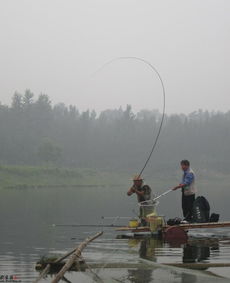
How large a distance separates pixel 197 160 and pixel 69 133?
118ft

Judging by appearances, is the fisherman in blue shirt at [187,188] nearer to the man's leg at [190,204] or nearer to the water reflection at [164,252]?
the man's leg at [190,204]

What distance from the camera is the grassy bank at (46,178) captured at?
8831 centimetres

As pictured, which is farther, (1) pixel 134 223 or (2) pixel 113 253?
(1) pixel 134 223

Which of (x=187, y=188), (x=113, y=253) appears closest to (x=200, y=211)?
(x=187, y=188)

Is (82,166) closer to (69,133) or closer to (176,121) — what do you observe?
(69,133)

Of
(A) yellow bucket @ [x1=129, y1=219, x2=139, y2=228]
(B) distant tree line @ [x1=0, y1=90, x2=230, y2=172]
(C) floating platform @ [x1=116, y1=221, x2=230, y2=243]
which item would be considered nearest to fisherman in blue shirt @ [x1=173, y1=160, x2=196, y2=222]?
(C) floating platform @ [x1=116, y1=221, x2=230, y2=243]

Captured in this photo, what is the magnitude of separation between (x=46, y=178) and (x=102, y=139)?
2497 inches

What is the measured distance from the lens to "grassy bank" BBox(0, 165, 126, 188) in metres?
88.3

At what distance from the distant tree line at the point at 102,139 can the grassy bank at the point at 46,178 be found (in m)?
7.31

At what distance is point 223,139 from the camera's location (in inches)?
6570

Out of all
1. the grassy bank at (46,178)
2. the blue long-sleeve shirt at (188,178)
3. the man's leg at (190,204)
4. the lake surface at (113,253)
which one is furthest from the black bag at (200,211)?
the grassy bank at (46,178)

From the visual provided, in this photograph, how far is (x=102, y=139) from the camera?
157625 millimetres

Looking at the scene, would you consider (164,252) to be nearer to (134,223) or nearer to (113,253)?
(113,253)

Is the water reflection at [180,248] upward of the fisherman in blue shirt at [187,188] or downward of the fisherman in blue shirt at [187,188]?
downward
